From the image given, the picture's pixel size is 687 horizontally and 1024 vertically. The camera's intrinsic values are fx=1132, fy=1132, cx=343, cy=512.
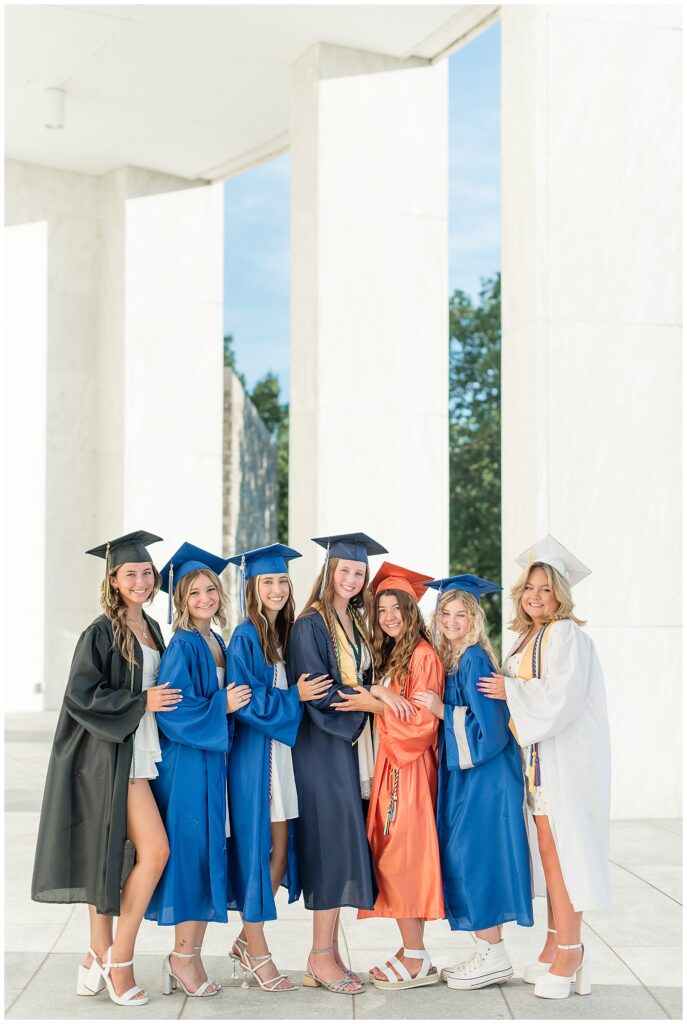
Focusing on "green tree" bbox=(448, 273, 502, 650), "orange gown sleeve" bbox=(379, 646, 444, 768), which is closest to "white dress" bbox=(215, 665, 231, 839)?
"orange gown sleeve" bbox=(379, 646, 444, 768)

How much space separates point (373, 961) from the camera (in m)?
4.91

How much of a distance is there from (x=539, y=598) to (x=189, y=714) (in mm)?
1530

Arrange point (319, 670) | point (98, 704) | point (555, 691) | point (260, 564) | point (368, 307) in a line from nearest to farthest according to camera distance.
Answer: point (98, 704), point (555, 691), point (319, 670), point (260, 564), point (368, 307)

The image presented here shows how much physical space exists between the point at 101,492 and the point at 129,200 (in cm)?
375

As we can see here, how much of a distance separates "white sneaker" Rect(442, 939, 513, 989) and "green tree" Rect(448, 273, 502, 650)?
23293 millimetres

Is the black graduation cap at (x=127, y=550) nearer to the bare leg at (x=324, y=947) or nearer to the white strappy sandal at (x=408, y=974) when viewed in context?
the bare leg at (x=324, y=947)

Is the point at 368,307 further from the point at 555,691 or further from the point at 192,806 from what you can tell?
the point at 192,806

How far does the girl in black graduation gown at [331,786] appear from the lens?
4520mm

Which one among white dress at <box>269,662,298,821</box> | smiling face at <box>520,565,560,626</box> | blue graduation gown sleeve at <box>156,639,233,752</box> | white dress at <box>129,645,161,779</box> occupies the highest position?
smiling face at <box>520,565,560,626</box>

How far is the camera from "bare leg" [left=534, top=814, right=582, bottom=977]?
14.6ft

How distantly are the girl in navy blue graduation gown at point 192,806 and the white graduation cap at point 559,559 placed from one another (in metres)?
1.37

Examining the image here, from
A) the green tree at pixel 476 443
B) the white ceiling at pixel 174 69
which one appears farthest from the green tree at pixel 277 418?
the white ceiling at pixel 174 69

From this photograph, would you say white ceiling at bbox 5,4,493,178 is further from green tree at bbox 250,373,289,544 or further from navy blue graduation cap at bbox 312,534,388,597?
green tree at bbox 250,373,289,544

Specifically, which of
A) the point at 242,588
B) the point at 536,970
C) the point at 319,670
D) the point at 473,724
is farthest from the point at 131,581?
the point at 536,970
